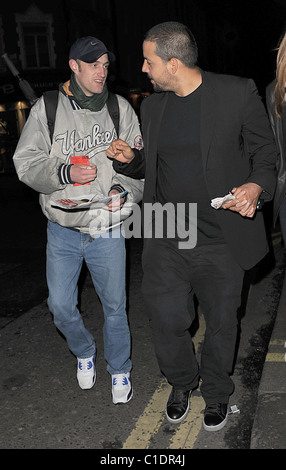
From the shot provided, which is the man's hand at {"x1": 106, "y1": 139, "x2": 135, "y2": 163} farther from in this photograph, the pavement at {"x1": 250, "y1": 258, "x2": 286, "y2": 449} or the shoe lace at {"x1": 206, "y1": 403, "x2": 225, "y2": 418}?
the pavement at {"x1": 250, "y1": 258, "x2": 286, "y2": 449}

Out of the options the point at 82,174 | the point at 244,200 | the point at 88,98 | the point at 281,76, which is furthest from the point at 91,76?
the point at 244,200

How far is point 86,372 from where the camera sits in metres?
3.87

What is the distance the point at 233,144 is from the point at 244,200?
377 millimetres

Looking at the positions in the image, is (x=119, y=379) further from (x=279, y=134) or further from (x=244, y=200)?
(x=279, y=134)

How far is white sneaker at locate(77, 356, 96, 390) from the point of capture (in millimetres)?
3859

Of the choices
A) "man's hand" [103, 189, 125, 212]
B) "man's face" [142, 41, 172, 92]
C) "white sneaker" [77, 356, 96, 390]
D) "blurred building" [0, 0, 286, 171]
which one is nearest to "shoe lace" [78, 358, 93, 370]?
"white sneaker" [77, 356, 96, 390]

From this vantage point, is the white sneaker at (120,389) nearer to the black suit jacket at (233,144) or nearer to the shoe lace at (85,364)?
the shoe lace at (85,364)

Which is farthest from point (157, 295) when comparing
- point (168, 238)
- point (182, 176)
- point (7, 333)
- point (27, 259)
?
point (27, 259)

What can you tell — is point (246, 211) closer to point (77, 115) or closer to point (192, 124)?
point (192, 124)

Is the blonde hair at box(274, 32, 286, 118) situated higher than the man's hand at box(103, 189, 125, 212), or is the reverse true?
the blonde hair at box(274, 32, 286, 118)

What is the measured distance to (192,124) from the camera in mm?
3035

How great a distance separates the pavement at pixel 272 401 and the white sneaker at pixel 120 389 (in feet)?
2.76

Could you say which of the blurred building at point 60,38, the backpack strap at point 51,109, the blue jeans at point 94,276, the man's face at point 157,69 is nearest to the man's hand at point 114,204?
the blue jeans at point 94,276

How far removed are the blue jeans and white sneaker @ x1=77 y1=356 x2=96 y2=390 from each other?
27 centimetres
